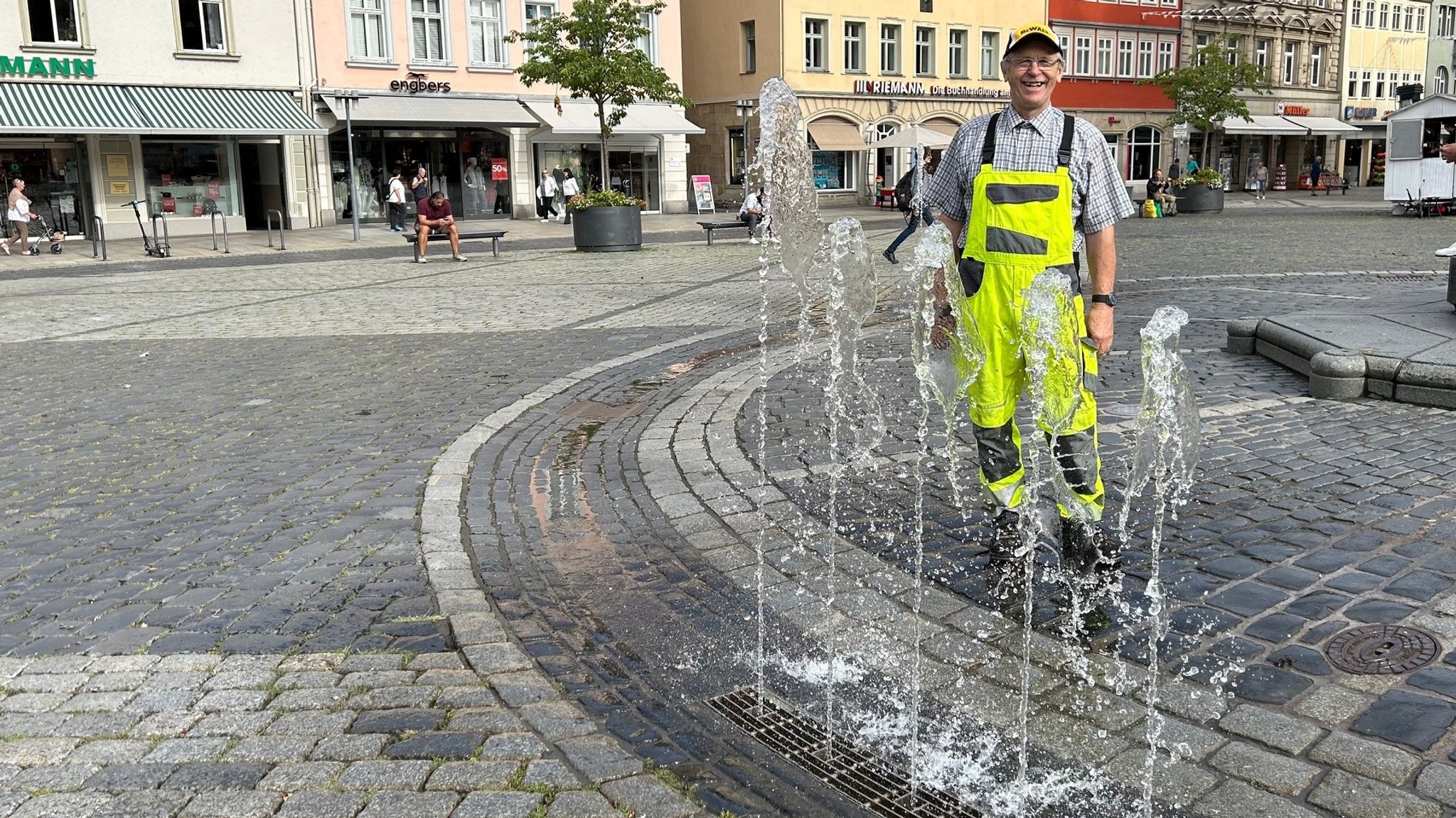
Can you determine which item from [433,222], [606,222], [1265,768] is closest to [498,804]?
[1265,768]

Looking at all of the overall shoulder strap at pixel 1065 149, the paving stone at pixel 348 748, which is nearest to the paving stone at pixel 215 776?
the paving stone at pixel 348 748

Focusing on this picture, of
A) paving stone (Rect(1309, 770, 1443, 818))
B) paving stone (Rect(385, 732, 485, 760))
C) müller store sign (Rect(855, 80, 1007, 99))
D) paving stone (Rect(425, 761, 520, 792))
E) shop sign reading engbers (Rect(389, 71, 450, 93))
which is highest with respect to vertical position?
müller store sign (Rect(855, 80, 1007, 99))

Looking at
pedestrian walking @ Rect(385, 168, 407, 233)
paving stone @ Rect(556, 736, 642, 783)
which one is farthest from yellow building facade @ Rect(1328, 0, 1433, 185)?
paving stone @ Rect(556, 736, 642, 783)

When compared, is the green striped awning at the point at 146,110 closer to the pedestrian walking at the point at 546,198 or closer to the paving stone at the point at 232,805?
the pedestrian walking at the point at 546,198

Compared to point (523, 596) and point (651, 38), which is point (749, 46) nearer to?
point (651, 38)

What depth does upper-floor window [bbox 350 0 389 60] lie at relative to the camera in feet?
110

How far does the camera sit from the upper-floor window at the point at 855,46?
4444 cm

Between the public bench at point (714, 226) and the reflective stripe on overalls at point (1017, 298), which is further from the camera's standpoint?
the public bench at point (714, 226)

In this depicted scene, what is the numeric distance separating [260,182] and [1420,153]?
30.0 m

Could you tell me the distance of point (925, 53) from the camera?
46.7 m

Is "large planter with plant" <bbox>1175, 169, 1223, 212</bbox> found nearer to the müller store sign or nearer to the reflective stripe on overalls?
the müller store sign

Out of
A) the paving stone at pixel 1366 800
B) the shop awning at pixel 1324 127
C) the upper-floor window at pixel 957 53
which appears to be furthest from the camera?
the shop awning at pixel 1324 127

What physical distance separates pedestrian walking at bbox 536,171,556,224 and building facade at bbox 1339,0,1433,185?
41.6 metres

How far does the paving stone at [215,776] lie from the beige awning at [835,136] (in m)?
41.3
